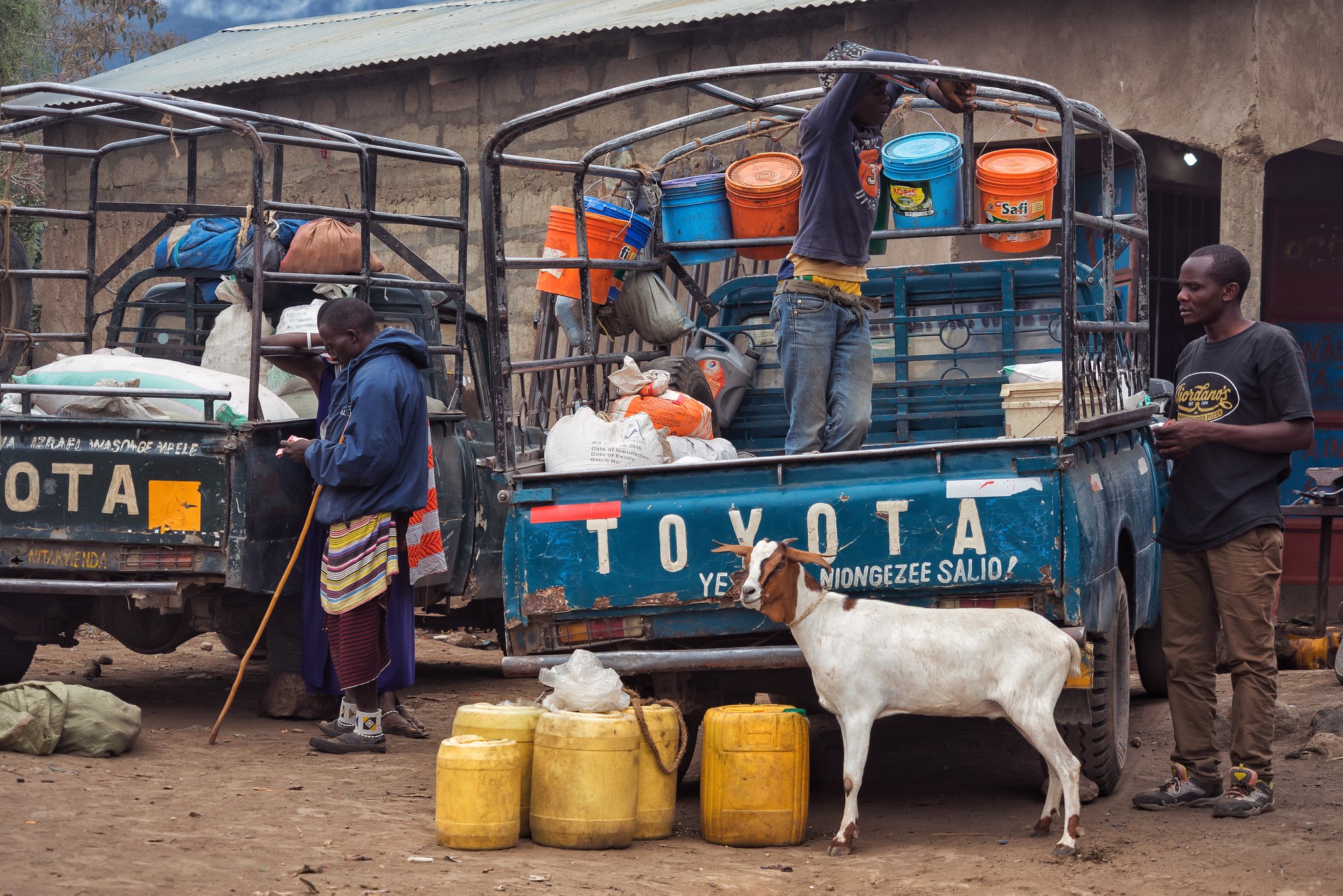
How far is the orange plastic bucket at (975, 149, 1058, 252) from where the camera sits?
6.64 metres

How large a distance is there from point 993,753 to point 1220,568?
170 cm

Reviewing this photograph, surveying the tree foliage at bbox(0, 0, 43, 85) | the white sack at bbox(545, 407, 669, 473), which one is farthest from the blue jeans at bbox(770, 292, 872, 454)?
the tree foliage at bbox(0, 0, 43, 85)

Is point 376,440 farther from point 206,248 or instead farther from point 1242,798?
point 1242,798

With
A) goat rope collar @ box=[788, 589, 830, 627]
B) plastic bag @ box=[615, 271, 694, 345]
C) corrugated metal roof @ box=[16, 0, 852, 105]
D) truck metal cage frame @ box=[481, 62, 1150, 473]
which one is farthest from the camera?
corrugated metal roof @ box=[16, 0, 852, 105]

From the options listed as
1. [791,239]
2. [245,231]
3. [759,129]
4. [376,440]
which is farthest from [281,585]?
[759,129]

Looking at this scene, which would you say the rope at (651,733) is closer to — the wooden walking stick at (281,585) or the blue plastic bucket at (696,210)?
the wooden walking stick at (281,585)

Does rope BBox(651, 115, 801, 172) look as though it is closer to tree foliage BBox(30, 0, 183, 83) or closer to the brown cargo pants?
the brown cargo pants

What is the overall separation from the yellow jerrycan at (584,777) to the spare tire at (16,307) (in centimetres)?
487

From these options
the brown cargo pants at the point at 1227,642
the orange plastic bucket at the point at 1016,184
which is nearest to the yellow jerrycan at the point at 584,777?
the brown cargo pants at the point at 1227,642

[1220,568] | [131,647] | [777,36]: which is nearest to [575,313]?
[131,647]

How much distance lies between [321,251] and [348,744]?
2.43m

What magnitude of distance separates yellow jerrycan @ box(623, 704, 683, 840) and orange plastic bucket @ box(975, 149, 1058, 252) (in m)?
2.98

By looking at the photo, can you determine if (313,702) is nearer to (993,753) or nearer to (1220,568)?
(993,753)

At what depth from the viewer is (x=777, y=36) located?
1084 cm
